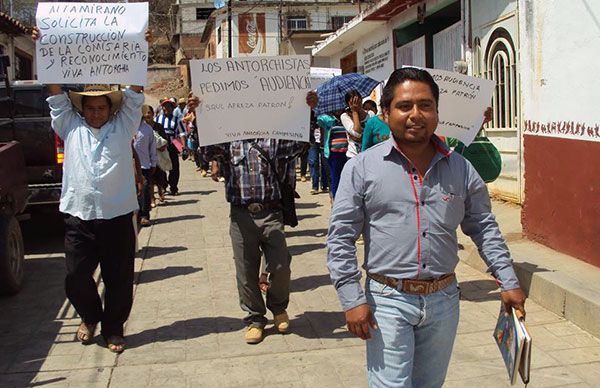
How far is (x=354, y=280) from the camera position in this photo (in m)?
2.72

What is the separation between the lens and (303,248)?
844 cm

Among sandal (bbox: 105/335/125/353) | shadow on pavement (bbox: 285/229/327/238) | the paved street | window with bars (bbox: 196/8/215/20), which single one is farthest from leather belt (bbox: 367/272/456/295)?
window with bars (bbox: 196/8/215/20)

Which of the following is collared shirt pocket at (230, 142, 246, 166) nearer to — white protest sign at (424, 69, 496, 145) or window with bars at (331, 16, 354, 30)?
white protest sign at (424, 69, 496, 145)

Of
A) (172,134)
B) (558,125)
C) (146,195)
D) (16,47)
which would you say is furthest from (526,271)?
(16,47)

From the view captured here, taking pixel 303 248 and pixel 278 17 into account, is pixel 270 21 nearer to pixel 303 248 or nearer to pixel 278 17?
pixel 278 17

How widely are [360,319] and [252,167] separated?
8.13 ft

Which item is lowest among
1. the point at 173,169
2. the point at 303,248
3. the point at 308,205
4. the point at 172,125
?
the point at 303,248

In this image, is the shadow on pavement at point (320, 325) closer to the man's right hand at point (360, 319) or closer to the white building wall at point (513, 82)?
the man's right hand at point (360, 319)

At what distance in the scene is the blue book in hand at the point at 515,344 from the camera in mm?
2596

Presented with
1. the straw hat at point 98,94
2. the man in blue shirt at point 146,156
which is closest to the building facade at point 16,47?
the man in blue shirt at point 146,156

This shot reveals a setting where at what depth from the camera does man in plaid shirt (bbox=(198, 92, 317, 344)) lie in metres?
4.94

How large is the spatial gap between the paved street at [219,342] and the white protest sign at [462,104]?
59.4 inches

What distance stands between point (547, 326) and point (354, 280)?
3009 millimetres

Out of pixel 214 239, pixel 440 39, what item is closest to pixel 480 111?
pixel 214 239
